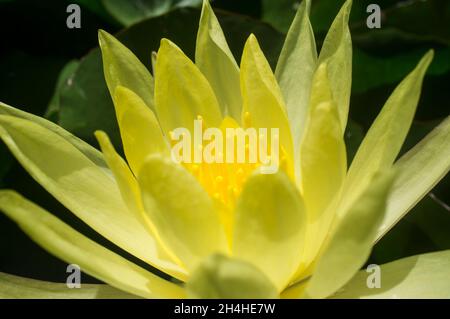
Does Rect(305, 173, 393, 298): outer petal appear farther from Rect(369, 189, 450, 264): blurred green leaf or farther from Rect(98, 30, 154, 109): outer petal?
Rect(98, 30, 154, 109): outer petal

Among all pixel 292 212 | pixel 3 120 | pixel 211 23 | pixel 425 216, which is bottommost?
pixel 292 212

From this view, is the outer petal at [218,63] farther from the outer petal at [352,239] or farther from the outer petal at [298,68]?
the outer petal at [352,239]

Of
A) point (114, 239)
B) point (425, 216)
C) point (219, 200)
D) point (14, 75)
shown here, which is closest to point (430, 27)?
point (425, 216)

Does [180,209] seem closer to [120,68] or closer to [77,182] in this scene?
[77,182]

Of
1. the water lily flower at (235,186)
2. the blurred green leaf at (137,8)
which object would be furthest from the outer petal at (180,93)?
the blurred green leaf at (137,8)

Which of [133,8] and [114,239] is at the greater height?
[133,8]

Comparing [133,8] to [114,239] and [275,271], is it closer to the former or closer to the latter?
[114,239]

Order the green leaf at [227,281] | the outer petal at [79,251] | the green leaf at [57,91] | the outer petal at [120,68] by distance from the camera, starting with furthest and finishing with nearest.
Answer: the green leaf at [57,91] → the outer petal at [120,68] → the outer petal at [79,251] → the green leaf at [227,281]

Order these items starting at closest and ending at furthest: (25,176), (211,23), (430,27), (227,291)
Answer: (227,291) → (211,23) → (25,176) → (430,27)

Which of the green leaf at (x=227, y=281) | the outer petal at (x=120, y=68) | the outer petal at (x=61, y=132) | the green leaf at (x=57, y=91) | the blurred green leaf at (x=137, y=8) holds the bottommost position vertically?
the green leaf at (x=227, y=281)
